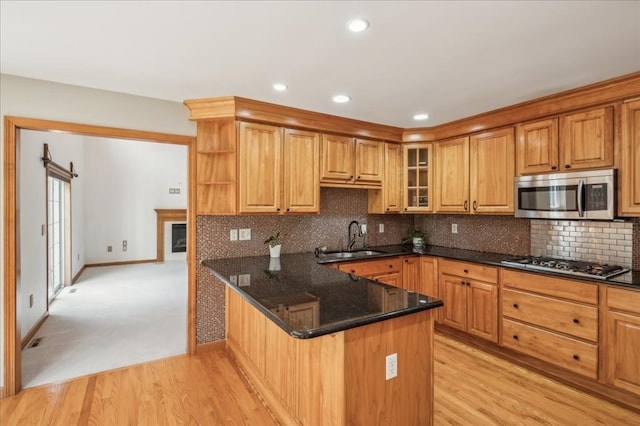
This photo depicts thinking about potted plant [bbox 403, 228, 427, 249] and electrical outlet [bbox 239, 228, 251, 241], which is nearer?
electrical outlet [bbox 239, 228, 251, 241]

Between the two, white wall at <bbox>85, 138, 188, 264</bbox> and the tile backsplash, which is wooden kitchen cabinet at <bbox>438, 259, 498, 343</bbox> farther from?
white wall at <bbox>85, 138, 188, 264</bbox>


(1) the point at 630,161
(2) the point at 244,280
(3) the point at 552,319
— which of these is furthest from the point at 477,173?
(2) the point at 244,280

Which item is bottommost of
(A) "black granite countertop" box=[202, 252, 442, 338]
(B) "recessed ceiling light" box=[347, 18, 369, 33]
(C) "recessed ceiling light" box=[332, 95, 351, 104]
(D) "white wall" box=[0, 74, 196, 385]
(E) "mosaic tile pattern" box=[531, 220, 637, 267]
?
(A) "black granite countertop" box=[202, 252, 442, 338]

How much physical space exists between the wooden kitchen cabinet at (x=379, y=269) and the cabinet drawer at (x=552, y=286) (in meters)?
1.10

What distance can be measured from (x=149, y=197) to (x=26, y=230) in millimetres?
4955

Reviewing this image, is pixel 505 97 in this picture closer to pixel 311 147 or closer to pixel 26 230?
pixel 311 147

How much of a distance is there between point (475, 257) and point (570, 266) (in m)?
0.83

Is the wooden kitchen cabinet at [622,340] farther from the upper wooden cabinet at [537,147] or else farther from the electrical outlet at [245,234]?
the electrical outlet at [245,234]

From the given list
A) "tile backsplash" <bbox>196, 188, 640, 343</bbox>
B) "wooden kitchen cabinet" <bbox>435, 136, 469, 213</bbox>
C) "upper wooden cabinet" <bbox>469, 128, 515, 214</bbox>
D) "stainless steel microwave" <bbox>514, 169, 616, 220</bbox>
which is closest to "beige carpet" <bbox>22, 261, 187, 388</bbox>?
"tile backsplash" <bbox>196, 188, 640, 343</bbox>

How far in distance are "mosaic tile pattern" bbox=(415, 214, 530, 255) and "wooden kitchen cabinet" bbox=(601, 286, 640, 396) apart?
3.56 ft

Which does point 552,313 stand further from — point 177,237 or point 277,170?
point 177,237

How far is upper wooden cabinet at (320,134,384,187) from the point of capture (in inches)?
138

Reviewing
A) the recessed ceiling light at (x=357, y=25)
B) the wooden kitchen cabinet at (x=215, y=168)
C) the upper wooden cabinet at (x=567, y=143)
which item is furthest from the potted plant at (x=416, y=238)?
the recessed ceiling light at (x=357, y=25)

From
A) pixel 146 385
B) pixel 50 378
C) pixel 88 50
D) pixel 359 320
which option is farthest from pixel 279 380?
pixel 88 50
